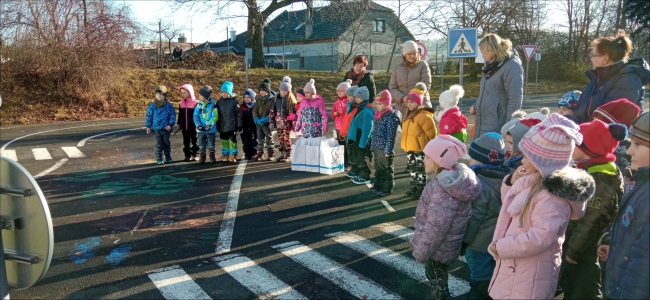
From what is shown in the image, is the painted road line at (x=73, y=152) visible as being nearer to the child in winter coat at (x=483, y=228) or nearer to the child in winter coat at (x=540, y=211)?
the child in winter coat at (x=483, y=228)

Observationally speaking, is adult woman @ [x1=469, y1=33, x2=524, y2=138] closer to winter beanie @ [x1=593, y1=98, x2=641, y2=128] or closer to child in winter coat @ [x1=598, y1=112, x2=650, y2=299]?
winter beanie @ [x1=593, y1=98, x2=641, y2=128]

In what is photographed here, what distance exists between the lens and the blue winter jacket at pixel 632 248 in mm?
2895

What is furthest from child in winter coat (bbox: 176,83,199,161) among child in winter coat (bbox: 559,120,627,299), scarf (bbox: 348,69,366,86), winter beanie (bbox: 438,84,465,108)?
child in winter coat (bbox: 559,120,627,299)

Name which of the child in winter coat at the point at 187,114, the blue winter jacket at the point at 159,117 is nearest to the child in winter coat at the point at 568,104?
the child in winter coat at the point at 187,114

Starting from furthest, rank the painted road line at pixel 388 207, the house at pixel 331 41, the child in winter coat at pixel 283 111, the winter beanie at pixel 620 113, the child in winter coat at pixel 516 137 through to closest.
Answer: the house at pixel 331 41
the child in winter coat at pixel 283 111
the painted road line at pixel 388 207
the child in winter coat at pixel 516 137
the winter beanie at pixel 620 113

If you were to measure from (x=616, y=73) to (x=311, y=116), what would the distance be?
6041 mm

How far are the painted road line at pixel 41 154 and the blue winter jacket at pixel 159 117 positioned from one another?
10.2 feet

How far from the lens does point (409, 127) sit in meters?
7.52

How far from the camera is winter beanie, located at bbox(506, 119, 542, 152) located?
4574 millimetres

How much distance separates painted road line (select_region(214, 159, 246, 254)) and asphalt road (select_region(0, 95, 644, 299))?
26 millimetres

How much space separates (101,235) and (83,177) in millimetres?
Result: 4031

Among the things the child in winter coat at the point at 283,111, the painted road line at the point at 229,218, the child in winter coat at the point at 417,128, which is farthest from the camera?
the child in winter coat at the point at 283,111

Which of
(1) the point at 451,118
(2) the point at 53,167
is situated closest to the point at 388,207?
(1) the point at 451,118

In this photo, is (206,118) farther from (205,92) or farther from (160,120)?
(160,120)
